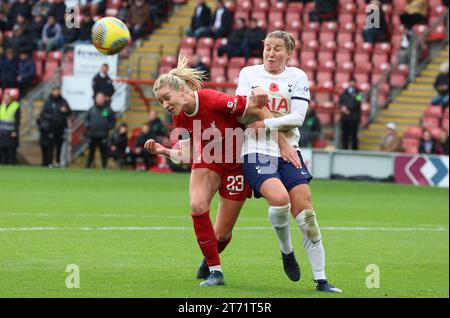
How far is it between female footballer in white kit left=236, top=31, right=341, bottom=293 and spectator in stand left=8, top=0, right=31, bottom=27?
25.0m

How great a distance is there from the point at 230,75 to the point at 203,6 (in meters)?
2.32

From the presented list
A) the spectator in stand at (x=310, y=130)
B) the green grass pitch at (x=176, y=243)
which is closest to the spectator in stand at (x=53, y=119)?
the green grass pitch at (x=176, y=243)

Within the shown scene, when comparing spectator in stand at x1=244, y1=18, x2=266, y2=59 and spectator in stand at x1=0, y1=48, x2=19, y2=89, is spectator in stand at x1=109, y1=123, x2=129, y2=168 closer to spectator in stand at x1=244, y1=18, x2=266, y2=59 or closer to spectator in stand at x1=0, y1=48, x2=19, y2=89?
spectator in stand at x1=244, y1=18, x2=266, y2=59

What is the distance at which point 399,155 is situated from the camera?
81.2 feet

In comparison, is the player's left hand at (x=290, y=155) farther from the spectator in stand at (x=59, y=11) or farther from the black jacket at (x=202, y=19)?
the spectator in stand at (x=59, y=11)

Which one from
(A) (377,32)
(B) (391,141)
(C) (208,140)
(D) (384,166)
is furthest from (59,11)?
(C) (208,140)

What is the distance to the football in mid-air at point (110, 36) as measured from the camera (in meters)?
10.7

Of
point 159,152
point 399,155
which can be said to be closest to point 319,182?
point 399,155

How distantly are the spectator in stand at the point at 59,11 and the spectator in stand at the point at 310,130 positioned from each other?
9.10 meters

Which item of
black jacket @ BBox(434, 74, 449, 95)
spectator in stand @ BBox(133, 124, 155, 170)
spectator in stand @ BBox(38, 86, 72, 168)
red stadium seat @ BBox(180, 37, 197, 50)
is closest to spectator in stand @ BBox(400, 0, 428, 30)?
black jacket @ BBox(434, 74, 449, 95)

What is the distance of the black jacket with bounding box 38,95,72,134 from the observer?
27.4 metres

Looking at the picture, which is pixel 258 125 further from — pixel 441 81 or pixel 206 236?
pixel 441 81

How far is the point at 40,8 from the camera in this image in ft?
110

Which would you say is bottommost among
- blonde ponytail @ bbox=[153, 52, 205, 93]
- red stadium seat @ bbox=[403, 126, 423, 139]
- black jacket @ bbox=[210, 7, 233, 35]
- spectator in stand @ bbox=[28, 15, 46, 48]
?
red stadium seat @ bbox=[403, 126, 423, 139]
